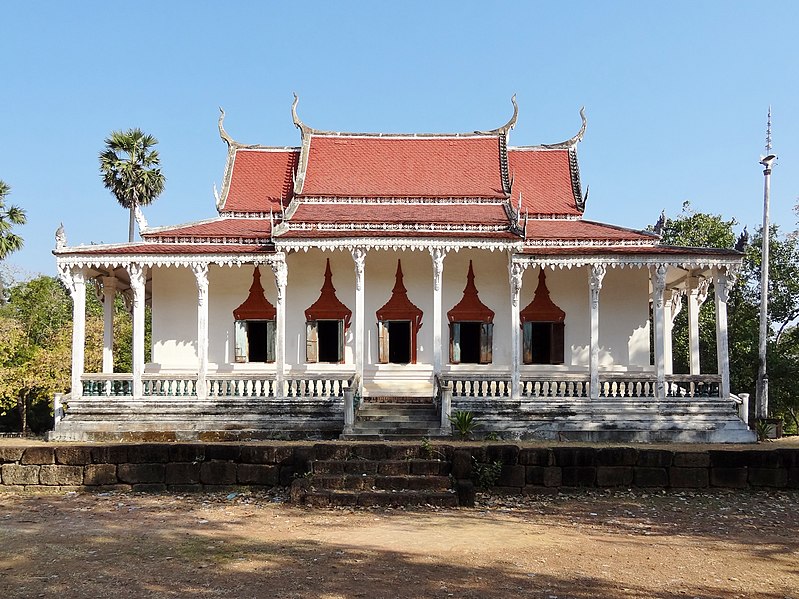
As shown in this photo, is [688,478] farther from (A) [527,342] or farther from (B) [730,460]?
(A) [527,342]

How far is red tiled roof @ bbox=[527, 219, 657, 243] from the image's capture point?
1892 cm

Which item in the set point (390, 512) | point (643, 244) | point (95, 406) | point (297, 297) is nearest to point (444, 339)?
point (297, 297)

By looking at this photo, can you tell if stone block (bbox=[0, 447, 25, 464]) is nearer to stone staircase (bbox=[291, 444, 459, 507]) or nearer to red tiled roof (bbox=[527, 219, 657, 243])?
stone staircase (bbox=[291, 444, 459, 507])

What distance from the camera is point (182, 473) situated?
38.5 ft

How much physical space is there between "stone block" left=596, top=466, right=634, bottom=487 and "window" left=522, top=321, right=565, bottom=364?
826cm

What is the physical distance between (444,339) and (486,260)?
237 cm

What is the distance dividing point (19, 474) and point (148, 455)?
204cm

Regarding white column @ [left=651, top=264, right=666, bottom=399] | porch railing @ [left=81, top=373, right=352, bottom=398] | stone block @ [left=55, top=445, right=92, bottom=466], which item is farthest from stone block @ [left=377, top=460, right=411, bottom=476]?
white column @ [left=651, top=264, right=666, bottom=399]

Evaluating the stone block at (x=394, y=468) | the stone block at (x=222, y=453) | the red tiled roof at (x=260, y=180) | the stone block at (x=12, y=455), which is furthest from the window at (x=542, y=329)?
the stone block at (x=12, y=455)

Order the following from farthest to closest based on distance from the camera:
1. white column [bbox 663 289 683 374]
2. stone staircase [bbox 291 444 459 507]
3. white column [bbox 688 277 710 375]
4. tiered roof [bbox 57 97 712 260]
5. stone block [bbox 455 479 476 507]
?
white column [bbox 663 289 683 374], white column [bbox 688 277 710 375], tiered roof [bbox 57 97 712 260], stone block [bbox 455 479 476 507], stone staircase [bbox 291 444 459 507]

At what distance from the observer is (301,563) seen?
7652 millimetres

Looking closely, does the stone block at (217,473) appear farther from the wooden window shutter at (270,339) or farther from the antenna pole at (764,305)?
the antenna pole at (764,305)

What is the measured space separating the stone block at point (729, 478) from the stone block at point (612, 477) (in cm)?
129

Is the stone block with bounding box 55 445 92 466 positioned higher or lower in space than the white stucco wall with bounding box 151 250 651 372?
lower
